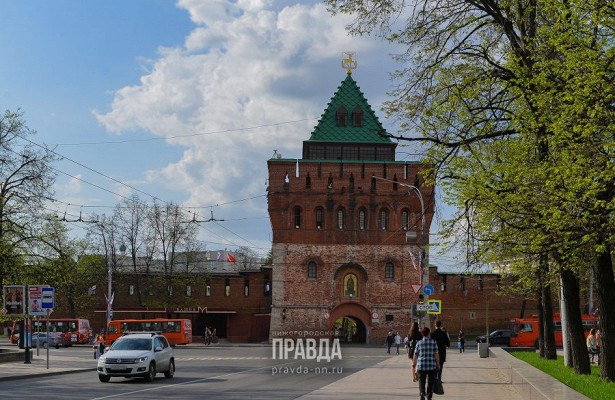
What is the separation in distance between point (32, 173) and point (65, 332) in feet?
100

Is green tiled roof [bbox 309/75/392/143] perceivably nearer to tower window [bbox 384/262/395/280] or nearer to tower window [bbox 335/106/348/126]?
tower window [bbox 335/106/348/126]

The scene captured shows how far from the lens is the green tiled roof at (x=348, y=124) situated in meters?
66.8

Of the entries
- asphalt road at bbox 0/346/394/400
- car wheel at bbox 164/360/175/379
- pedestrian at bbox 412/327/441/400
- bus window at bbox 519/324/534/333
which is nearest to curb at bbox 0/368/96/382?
asphalt road at bbox 0/346/394/400

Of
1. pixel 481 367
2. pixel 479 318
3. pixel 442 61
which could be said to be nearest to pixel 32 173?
pixel 481 367

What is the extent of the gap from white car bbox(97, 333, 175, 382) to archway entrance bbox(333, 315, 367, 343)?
40523 mm

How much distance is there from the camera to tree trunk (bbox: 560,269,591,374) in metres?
20.5

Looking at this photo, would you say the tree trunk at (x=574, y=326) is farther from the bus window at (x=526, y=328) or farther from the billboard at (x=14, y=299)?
the bus window at (x=526, y=328)

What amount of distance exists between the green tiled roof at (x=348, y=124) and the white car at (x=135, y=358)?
42680mm

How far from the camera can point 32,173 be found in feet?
125

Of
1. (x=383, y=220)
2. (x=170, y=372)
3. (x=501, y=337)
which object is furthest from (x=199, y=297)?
(x=170, y=372)

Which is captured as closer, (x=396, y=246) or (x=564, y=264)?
(x=564, y=264)

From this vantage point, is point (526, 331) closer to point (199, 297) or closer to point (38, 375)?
point (199, 297)

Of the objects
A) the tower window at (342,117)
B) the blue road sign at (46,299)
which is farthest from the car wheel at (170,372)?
the tower window at (342,117)

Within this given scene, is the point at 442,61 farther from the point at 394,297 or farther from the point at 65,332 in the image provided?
the point at 65,332
